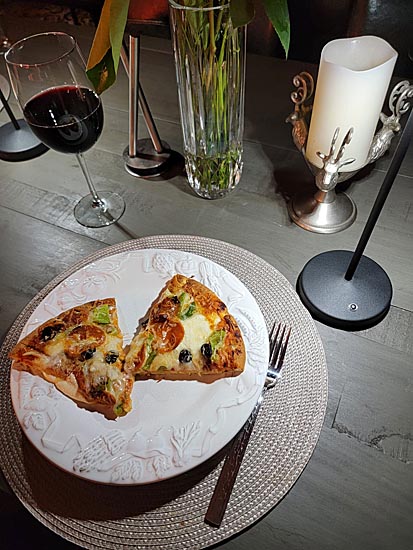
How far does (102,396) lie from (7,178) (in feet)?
2.13

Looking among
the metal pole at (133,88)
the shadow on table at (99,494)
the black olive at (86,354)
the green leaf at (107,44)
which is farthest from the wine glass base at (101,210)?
the shadow on table at (99,494)

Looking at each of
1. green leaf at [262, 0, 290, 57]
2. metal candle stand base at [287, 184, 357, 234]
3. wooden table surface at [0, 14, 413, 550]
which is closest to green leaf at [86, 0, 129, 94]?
green leaf at [262, 0, 290, 57]

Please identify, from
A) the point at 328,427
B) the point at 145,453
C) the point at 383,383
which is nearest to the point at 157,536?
the point at 145,453

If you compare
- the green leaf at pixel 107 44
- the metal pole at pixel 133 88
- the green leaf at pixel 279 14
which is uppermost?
the green leaf at pixel 279 14

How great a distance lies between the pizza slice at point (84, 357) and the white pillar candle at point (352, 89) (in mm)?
457

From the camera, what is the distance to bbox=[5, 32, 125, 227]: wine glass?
0.70 metres

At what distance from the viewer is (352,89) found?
27.1 inches

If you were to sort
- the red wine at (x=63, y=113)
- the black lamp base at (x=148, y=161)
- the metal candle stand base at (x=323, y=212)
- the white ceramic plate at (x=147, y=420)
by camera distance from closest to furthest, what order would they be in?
1. the white ceramic plate at (x=147, y=420)
2. the red wine at (x=63, y=113)
3. the metal candle stand base at (x=323, y=212)
4. the black lamp base at (x=148, y=161)

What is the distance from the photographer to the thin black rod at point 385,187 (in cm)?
54

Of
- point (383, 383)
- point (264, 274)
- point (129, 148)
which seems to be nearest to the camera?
point (383, 383)

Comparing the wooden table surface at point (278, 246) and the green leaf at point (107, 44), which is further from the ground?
the green leaf at point (107, 44)

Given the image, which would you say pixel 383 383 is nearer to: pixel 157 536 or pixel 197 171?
pixel 157 536

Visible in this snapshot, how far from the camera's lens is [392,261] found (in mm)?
773

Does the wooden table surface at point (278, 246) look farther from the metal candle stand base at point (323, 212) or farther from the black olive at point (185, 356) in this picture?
the black olive at point (185, 356)
